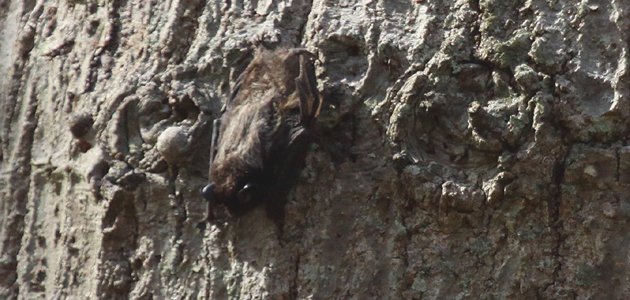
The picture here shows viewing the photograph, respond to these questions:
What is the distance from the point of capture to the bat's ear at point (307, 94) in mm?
1511

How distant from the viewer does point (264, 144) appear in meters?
1.53

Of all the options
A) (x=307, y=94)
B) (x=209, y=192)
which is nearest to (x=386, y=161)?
(x=307, y=94)

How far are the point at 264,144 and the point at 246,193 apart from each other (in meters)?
0.08

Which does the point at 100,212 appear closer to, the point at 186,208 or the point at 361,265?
the point at 186,208

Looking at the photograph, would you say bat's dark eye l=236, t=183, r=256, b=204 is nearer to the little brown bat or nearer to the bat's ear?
the little brown bat

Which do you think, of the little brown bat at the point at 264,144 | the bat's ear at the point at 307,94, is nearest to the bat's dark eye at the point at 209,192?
the little brown bat at the point at 264,144

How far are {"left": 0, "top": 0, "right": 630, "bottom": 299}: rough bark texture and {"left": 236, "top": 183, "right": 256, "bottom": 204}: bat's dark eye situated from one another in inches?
1.3

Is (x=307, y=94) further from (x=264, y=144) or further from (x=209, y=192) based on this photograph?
(x=209, y=192)

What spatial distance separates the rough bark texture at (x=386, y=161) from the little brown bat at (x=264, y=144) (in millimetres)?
30

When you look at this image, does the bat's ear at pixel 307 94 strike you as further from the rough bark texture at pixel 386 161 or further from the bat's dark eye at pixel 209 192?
the bat's dark eye at pixel 209 192

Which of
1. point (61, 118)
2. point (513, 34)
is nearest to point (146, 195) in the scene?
point (61, 118)

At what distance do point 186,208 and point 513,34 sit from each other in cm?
56

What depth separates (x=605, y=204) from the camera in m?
1.49

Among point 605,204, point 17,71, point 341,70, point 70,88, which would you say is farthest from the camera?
point 17,71
